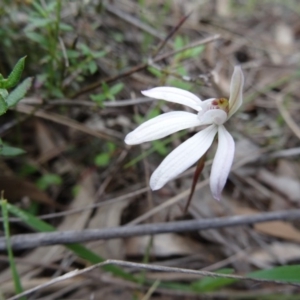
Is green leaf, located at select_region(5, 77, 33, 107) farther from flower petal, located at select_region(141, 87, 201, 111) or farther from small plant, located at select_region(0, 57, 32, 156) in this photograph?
flower petal, located at select_region(141, 87, 201, 111)

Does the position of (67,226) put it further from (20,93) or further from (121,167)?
(20,93)

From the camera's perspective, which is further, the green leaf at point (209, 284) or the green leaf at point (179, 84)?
the green leaf at point (179, 84)

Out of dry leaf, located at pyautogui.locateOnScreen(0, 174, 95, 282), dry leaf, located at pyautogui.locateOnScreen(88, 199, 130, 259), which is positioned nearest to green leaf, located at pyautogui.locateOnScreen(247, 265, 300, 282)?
dry leaf, located at pyautogui.locateOnScreen(88, 199, 130, 259)

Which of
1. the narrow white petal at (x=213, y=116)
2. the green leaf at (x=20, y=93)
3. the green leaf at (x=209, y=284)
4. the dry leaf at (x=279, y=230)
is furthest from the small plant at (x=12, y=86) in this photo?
the dry leaf at (x=279, y=230)

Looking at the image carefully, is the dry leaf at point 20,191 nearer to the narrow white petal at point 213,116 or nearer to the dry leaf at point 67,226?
the dry leaf at point 67,226

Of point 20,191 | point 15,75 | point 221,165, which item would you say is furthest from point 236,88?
point 20,191

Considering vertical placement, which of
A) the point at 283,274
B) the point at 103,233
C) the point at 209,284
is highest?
the point at 103,233

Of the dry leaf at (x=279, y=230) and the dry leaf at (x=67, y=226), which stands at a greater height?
the dry leaf at (x=67, y=226)

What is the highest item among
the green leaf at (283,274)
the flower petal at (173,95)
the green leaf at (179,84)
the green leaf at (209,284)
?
the flower petal at (173,95)
